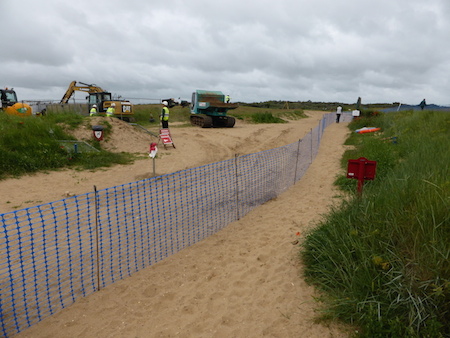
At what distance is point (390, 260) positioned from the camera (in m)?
3.19

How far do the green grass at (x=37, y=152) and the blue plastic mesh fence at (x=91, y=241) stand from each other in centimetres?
363

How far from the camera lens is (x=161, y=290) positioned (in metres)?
4.12

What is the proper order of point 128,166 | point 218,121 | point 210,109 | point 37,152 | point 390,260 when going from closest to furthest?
point 390,260 → point 37,152 → point 128,166 → point 210,109 → point 218,121

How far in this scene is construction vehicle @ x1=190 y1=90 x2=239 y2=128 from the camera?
22.9 meters

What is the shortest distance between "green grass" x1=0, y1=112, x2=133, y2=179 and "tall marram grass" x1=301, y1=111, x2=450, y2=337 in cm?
921

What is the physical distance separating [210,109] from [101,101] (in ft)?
30.9

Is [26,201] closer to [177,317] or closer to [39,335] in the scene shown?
[39,335]

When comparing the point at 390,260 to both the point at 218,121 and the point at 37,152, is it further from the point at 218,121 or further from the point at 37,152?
the point at 218,121

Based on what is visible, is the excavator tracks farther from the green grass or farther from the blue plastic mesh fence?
the blue plastic mesh fence

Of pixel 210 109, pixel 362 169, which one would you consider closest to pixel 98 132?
pixel 210 109

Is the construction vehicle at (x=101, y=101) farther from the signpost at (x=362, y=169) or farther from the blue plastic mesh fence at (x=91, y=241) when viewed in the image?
the signpost at (x=362, y=169)

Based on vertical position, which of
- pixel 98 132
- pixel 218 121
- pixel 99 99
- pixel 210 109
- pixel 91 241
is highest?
pixel 99 99

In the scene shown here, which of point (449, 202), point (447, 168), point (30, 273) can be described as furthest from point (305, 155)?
point (30, 273)

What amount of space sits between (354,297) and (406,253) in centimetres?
75
